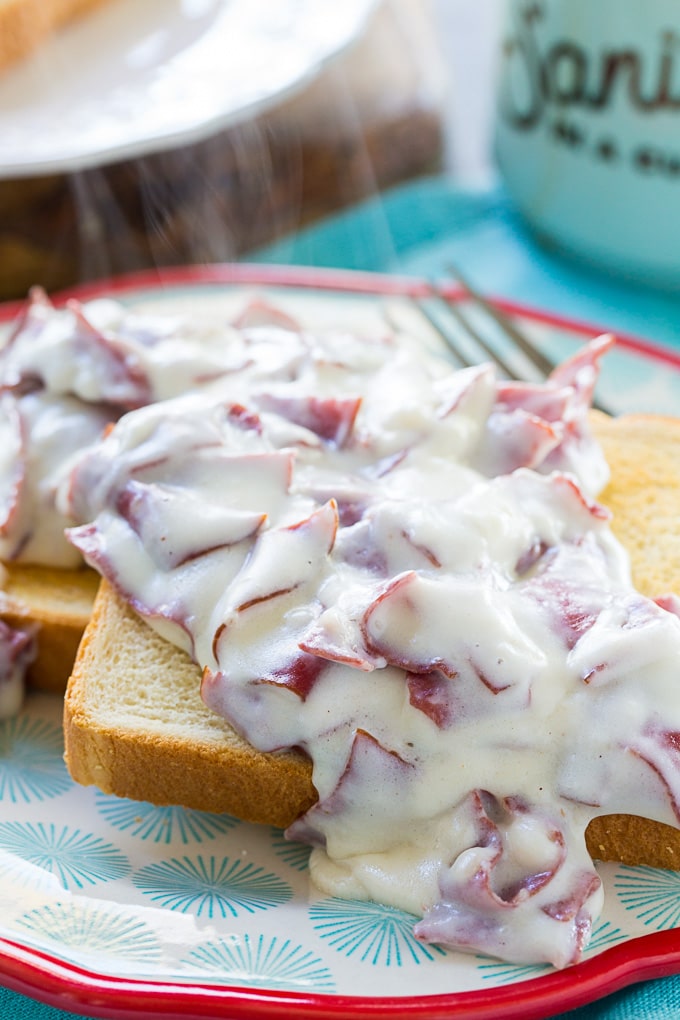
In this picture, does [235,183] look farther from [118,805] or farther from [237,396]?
[118,805]

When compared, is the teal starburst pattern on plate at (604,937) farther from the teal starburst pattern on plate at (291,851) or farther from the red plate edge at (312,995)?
the teal starburst pattern on plate at (291,851)

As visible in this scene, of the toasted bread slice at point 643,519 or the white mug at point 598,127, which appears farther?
the white mug at point 598,127

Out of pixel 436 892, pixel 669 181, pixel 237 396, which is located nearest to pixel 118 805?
pixel 436 892

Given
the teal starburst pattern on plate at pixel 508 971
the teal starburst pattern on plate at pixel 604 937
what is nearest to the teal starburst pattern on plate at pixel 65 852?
the teal starburst pattern on plate at pixel 508 971

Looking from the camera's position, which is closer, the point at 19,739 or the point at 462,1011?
the point at 462,1011

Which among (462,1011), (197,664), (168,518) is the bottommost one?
(462,1011)

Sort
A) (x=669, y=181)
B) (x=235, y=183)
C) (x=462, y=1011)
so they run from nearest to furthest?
(x=462, y=1011), (x=669, y=181), (x=235, y=183)
